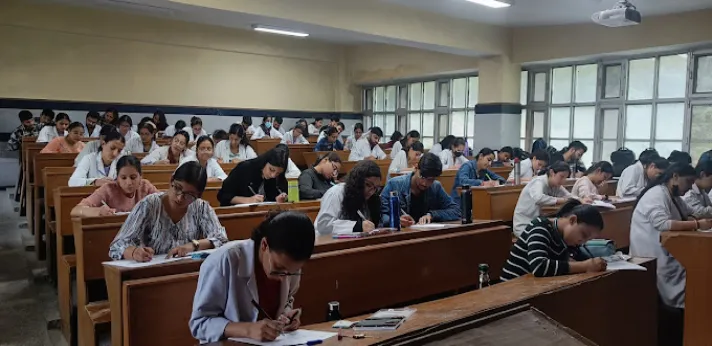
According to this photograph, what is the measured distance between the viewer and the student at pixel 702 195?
4863 mm

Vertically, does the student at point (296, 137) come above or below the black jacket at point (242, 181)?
above

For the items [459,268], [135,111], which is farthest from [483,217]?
[135,111]

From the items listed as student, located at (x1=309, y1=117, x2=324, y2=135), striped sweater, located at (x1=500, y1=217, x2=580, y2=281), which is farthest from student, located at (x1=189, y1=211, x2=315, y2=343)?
student, located at (x1=309, y1=117, x2=324, y2=135)

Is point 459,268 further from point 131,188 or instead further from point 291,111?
point 291,111

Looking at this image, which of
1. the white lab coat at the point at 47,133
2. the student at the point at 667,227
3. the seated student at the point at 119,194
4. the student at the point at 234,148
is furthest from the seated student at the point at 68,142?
the student at the point at 667,227

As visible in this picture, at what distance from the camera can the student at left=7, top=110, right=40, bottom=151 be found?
9.73m

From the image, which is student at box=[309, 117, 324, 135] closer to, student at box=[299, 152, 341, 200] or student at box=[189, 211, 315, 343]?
student at box=[299, 152, 341, 200]

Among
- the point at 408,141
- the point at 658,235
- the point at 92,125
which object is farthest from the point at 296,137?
the point at 658,235

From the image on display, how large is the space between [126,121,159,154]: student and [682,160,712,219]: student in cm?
668

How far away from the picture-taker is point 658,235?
4207mm

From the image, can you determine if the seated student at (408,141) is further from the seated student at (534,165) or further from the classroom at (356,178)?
the seated student at (534,165)

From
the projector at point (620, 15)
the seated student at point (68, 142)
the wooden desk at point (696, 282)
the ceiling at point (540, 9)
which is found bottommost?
the wooden desk at point (696, 282)

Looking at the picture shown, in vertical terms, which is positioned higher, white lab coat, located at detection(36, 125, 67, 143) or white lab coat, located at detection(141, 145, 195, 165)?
white lab coat, located at detection(36, 125, 67, 143)

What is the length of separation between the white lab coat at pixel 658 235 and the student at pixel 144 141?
6365 millimetres
